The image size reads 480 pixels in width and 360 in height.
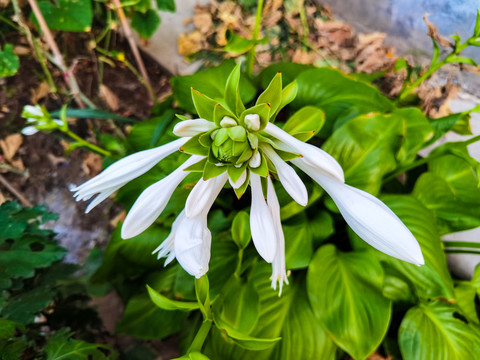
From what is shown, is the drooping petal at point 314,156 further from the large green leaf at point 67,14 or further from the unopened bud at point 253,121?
the large green leaf at point 67,14

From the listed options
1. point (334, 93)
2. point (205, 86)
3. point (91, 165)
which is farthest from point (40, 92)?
point (334, 93)

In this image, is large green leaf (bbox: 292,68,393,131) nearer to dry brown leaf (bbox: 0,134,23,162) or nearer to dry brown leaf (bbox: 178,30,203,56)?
dry brown leaf (bbox: 178,30,203,56)

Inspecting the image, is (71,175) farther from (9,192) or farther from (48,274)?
(48,274)

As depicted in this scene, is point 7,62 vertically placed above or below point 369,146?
below

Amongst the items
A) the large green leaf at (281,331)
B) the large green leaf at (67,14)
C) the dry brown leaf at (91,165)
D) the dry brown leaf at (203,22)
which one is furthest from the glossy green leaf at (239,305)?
the dry brown leaf at (203,22)

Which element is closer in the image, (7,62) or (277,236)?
(277,236)

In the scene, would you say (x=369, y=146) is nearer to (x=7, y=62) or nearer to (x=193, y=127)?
(x=193, y=127)

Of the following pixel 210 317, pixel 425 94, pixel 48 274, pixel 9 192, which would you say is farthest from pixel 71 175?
pixel 425 94
